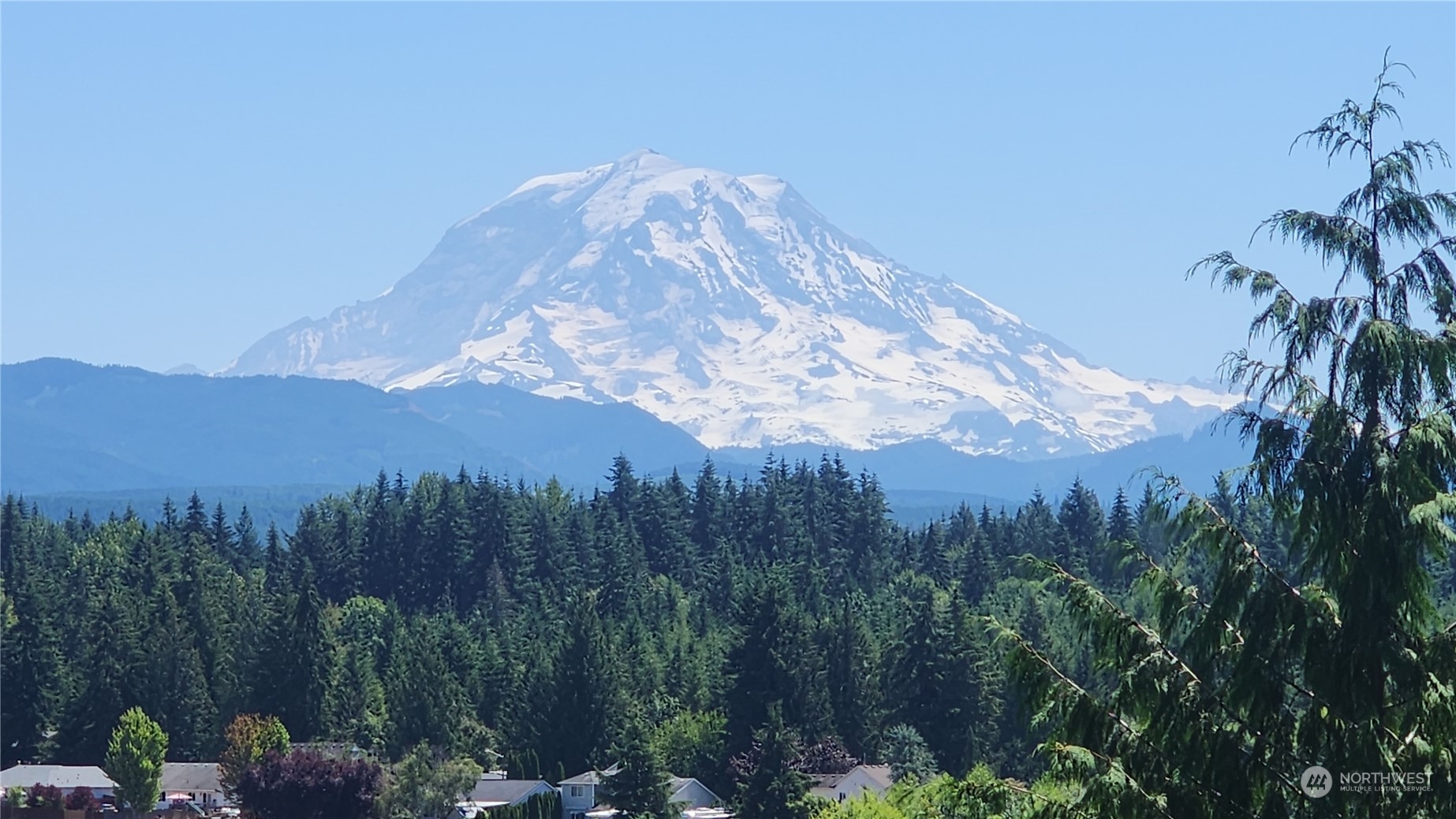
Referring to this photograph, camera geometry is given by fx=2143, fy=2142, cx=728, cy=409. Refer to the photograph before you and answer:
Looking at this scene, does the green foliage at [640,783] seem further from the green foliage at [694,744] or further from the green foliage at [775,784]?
the green foliage at [694,744]

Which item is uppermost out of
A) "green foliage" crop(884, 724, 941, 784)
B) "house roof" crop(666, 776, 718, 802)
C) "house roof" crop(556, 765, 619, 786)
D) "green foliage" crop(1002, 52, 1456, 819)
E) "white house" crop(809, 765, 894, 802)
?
"green foliage" crop(1002, 52, 1456, 819)

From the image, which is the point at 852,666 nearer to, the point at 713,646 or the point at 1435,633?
the point at 713,646

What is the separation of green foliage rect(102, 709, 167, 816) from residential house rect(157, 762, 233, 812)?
4.77 feet

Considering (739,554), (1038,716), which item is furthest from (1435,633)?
(739,554)

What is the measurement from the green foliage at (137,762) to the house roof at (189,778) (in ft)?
5.06

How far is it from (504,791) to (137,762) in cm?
1666

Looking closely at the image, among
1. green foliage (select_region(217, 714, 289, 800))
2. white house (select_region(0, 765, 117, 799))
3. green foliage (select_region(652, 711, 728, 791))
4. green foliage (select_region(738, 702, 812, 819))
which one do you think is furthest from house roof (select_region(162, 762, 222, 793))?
green foliage (select_region(738, 702, 812, 819))

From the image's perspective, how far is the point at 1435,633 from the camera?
59.9 feet

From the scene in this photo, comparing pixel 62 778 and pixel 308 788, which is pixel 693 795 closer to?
pixel 308 788

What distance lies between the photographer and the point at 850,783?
303ft

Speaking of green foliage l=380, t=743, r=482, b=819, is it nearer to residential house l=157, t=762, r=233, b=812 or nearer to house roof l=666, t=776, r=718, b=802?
house roof l=666, t=776, r=718, b=802

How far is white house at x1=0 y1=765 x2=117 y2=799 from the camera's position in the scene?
99.9m

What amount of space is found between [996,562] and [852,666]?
157 feet

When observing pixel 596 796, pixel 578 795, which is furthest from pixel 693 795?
pixel 578 795
